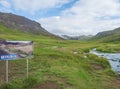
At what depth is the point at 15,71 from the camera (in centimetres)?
2989

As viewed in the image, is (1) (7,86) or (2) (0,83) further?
(2) (0,83)

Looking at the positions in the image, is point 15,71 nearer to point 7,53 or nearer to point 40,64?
point 40,64

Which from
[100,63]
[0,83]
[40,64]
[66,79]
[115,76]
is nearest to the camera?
[0,83]

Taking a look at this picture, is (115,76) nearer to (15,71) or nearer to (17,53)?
(15,71)

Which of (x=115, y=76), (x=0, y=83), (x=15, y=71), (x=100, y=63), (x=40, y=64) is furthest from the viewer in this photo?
(x=100, y=63)

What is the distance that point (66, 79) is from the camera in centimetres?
2684

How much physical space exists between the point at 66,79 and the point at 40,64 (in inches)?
296

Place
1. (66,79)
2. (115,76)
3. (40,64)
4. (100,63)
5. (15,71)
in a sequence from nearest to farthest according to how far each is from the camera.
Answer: (66,79) → (15,71) → (40,64) → (115,76) → (100,63)

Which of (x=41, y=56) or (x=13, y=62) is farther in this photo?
(x=41, y=56)

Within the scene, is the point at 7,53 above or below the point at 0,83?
above

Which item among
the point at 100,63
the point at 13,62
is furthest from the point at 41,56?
the point at 100,63


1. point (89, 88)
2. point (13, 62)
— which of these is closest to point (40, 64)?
point (13, 62)

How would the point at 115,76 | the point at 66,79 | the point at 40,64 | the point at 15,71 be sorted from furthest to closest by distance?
the point at 115,76 → the point at 40,64 → the point at 15,71 → the point at 66,79

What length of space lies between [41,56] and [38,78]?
572 inches
